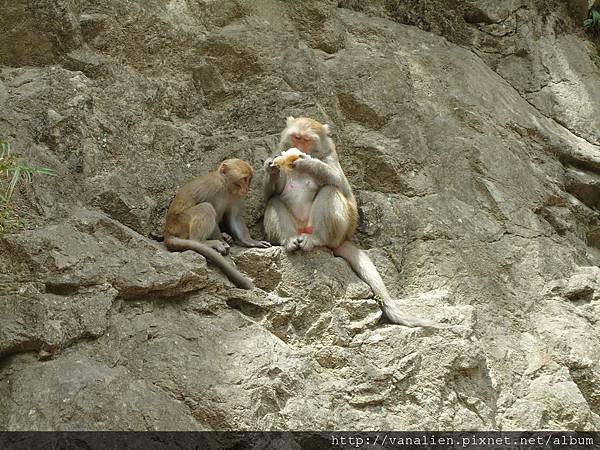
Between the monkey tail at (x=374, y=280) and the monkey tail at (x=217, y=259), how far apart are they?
99cm

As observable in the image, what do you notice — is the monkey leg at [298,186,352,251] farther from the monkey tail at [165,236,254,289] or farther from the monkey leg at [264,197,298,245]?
the monkey tail at [165,236,254,289]

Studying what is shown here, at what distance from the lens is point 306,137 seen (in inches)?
267

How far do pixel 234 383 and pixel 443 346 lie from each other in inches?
67.0

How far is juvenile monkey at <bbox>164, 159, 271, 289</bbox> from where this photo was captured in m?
5.95

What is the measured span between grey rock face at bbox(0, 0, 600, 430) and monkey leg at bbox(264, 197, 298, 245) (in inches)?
11.9

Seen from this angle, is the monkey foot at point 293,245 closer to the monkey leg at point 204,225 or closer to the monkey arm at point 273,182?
the monkey leg at point 204,225

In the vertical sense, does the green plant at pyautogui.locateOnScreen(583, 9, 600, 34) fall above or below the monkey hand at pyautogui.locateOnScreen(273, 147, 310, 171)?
above

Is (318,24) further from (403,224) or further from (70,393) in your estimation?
(70,393)

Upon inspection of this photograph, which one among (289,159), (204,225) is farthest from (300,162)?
(204,225)

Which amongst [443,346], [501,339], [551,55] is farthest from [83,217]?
[551,55]

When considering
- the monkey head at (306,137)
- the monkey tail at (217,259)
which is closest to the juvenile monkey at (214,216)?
the monkey tail at (217,259)

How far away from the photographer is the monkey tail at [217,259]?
19.2ft

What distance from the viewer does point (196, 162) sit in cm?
708

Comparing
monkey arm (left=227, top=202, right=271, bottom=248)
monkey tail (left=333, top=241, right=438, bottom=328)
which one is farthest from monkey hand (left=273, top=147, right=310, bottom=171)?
monkey tail (left=333, top=241, right=438, bottom=328)
